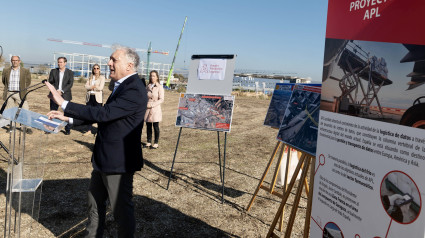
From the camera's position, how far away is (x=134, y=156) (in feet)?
8.61

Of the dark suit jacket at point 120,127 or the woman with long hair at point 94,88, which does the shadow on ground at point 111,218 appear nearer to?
the dark suit jacket at point 120,127

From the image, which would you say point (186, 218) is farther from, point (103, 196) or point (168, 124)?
point (168, 124)

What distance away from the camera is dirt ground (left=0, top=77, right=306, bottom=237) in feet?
11.2

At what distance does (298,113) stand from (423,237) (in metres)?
1.96

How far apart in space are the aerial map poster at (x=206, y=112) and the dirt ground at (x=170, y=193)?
1020mm

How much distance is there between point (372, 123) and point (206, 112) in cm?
311

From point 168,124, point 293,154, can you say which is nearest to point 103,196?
point 293,154

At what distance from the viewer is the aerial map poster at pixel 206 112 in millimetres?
4441

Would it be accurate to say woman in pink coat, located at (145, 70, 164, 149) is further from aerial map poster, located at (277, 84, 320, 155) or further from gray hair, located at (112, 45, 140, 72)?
gray hair, located at (112, 45, 140, 72)

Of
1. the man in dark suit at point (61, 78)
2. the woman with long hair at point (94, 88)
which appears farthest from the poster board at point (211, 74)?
the man in dark suit at point (61, 78)

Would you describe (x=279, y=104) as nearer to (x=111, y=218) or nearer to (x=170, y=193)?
(x=170, y=193)

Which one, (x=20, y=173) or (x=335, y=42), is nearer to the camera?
(x=335, y=42)

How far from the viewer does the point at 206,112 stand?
4.53 m

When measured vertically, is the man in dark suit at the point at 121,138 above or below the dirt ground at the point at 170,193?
above
